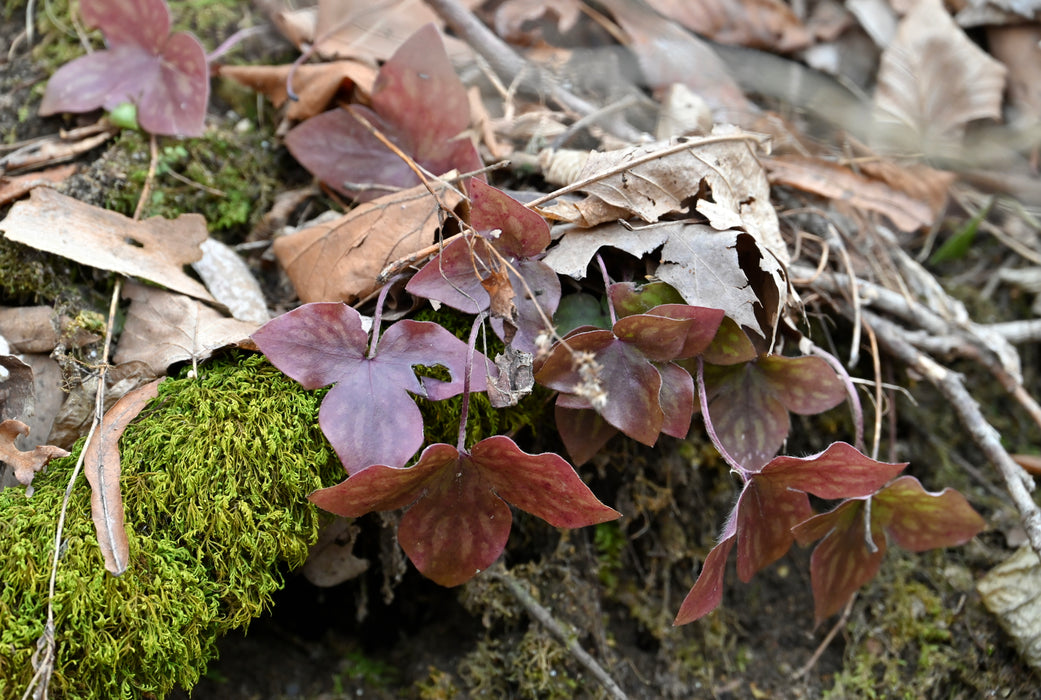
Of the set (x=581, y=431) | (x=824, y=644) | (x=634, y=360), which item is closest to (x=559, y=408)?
(x=581, y=431)

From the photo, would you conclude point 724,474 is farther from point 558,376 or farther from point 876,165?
point 876,165

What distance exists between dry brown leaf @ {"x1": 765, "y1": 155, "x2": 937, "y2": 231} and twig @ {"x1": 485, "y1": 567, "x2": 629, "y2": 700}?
1199 mm

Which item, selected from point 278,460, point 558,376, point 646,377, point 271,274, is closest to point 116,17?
point 271,274

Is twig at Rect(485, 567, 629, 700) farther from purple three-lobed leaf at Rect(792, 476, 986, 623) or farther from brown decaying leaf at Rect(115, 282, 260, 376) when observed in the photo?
brown decaying leaf at Rect(115, 282, 260, 376)

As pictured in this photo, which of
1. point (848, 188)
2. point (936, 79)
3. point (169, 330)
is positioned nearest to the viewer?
point (169, 330)

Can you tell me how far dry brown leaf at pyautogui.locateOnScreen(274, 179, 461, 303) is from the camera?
1.44m

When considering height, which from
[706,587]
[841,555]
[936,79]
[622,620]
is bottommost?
[622,620]

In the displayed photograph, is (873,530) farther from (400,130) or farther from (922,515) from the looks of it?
(400,130)

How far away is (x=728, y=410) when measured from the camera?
4.77 feet

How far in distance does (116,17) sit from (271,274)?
79 cm

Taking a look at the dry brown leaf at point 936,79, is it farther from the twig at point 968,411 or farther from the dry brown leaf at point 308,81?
the dry brown leaf at point 308,81

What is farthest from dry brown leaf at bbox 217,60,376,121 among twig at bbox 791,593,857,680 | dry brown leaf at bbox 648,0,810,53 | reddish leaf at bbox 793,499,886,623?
twig at bbox 791,593,857,680

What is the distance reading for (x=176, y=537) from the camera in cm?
120

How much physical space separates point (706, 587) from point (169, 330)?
3.78 feet
